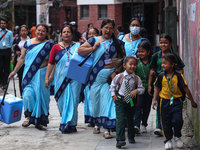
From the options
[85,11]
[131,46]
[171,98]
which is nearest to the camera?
[171,98]

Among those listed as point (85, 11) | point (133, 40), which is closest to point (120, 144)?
point (133, 40)

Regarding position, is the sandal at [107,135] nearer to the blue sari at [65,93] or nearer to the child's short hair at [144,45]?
the blue sari at [65,93]

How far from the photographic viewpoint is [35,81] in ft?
22.8

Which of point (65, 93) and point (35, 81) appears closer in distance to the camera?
point (65, 93)

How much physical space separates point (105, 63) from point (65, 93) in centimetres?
94

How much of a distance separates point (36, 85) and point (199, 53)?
2986mm

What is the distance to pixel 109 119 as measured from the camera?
19.8 ft

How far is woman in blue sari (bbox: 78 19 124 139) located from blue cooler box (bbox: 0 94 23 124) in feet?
5.03

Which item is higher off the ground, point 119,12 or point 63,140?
point 119,12

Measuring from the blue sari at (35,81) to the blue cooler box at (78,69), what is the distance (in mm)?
926

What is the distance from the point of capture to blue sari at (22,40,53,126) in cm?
689

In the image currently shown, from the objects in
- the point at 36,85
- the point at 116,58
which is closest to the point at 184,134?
the point at 116,58

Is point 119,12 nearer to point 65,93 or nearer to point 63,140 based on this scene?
point 65,93

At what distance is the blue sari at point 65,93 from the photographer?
643 centimetres
